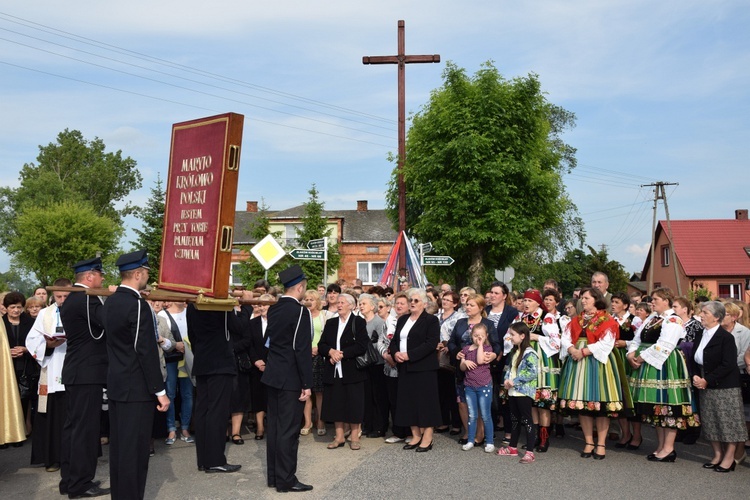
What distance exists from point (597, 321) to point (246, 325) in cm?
451

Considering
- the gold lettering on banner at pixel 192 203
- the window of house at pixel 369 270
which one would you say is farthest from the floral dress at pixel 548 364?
the window of house at pixel 369 270

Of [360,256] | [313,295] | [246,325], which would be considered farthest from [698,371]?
[360,256]

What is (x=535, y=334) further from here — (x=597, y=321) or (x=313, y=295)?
(x=313, y=295)

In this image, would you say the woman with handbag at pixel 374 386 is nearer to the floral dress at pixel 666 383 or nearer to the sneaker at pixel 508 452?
the sneaker at pixel 508 452

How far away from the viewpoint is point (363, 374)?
9.57m

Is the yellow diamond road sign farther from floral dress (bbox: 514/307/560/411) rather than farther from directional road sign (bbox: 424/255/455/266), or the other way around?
directional road sign (bbox: 424/255/455/266)

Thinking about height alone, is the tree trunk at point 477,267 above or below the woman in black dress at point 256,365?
above

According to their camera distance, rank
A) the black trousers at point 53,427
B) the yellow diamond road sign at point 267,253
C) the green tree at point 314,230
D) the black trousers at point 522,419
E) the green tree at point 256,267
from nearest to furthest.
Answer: the black trousers at point 53,427
the black trousers at point 522,419
the yellow diamond road sign at point 267,253
the green tree at point 256,267
the green tree at point 314,230

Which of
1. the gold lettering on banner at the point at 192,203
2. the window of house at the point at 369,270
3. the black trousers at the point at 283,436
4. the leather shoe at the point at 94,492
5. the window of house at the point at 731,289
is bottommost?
the leather shoe at the point at 94,492

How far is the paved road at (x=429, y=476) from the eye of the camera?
730 cm

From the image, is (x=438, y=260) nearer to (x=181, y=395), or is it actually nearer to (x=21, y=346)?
(x=181, y=395)

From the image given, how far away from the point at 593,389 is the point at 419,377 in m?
2.08

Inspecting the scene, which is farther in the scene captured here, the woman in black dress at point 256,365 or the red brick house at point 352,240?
the red brick house at point 352,240

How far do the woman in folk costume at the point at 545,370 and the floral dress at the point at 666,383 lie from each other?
953 millimetres
